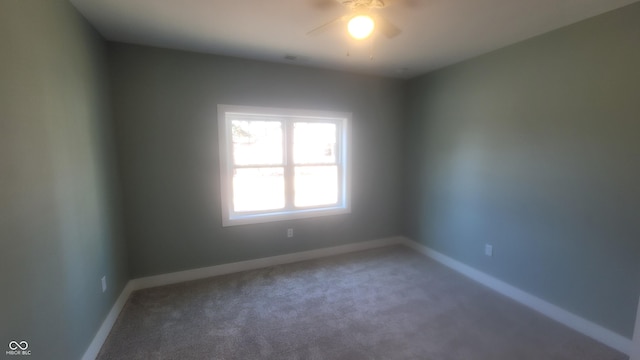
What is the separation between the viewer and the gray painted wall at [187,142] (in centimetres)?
279

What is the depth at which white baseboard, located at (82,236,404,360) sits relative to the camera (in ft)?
6.98

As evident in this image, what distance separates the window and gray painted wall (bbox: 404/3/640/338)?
1.44 meters

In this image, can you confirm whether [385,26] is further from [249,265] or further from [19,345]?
[249,265]

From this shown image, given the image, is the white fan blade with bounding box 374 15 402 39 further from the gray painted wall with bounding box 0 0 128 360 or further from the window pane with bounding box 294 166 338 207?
the window pane with bounding box 294 166 338 207

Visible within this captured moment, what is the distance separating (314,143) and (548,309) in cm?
304

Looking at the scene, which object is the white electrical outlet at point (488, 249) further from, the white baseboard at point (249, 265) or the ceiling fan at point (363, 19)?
the ceiling fan at point (363, 19)

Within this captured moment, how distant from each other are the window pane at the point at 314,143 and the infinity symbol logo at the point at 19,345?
9.16ft

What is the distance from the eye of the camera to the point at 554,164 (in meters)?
2.42

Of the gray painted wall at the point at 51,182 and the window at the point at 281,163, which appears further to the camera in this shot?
the window at the point at 281,163

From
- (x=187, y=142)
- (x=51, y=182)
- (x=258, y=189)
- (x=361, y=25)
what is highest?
(x=361, y=25)

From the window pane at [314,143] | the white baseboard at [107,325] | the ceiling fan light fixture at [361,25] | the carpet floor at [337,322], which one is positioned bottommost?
the carpet floor at [337,322]

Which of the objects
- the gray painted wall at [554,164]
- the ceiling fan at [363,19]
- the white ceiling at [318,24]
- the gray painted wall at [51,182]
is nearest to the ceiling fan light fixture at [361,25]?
the ceiling fan at [363,19]

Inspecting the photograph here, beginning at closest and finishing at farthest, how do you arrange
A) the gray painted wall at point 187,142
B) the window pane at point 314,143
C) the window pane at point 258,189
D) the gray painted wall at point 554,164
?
the gray painted wall at point 554,164
the gray painted wall at point 187,142
the window pane at point 258,189
the window pane at point 314,143

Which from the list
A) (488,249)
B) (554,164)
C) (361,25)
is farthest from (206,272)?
(554,164)
